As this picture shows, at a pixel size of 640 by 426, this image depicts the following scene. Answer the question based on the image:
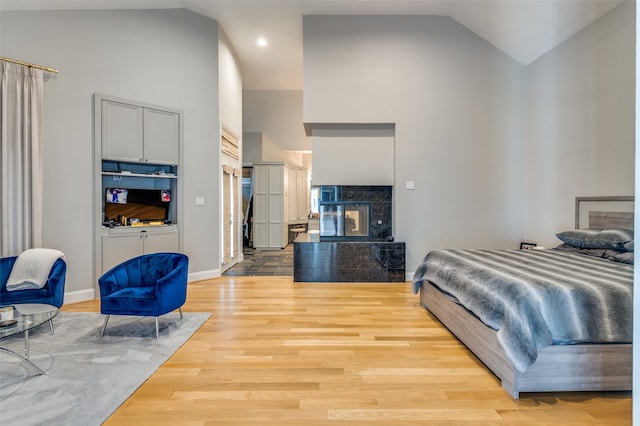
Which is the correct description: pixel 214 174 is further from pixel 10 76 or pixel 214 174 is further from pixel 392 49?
pixel 392 49

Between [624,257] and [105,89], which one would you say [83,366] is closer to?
[105,89]

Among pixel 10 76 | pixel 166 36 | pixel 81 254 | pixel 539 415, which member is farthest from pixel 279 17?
pixel 539 415

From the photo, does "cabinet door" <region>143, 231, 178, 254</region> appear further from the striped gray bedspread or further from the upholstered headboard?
the upholstered headboard

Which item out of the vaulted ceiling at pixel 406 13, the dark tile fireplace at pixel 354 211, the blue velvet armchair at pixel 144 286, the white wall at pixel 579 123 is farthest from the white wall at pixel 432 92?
the blue velvet armchair at pixel 144 286

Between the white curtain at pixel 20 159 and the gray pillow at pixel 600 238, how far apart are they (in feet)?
18.9

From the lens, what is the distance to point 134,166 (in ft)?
15.2

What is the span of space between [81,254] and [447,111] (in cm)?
535

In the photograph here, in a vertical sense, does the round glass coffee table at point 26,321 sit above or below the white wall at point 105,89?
below

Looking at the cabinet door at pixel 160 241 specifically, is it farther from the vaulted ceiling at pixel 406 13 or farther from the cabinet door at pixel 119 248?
the vaulted ceiling at pixel 406 13

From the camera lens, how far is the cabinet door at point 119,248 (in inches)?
165

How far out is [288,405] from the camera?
1943 millimetres

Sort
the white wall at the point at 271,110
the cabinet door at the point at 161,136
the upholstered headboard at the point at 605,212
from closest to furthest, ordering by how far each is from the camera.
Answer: the upholstered headboard at the point at 605,212 < the cabinet door at the point at 161,136 < the white wall at the point at 271,110

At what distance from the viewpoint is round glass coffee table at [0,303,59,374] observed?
2186mm

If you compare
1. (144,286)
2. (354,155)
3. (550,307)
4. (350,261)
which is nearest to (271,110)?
(354,155)
